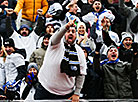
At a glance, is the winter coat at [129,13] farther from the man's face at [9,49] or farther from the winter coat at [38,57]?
the man's face at [9,49]

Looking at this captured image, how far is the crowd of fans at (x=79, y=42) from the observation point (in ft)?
20.6

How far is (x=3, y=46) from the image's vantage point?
7.50 meters

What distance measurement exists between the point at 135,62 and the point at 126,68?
0.74 ft

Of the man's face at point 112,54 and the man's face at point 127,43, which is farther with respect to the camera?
the man's face at point 127,43

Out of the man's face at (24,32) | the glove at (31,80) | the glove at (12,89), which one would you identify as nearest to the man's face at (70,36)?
the glove at (31,80)

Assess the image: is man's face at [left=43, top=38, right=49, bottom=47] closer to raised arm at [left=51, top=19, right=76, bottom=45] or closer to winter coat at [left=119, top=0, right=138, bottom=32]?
raised arm at [left=51, top=19, right=76, bottom=45]

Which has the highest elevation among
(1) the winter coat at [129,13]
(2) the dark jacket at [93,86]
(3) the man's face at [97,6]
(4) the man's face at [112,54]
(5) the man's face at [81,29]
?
(3) the man's face at [97,6]

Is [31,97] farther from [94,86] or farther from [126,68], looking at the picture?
[126,68]

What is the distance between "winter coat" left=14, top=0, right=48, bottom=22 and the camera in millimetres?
8945

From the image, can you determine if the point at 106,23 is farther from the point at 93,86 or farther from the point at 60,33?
the point at 60,33

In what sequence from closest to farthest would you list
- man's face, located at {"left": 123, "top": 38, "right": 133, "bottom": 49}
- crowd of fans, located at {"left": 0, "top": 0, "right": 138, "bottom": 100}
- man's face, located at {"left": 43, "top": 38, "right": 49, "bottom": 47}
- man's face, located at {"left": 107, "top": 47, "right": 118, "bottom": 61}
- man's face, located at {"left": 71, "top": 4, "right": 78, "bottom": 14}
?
crowd of fans, located at {"left": 0, "top": 0, "right": 138, "bottom": 100} → man's face, located at {"left": 107, "top": 47, "right": 118, "bottom": 61} → man's face, located at {"left": 43, "top": 38, "right": 49, "bottom": 47} → man's face, located at {"left": 123, "top": 38, "right": 133, "bottom": 49} → man's face, located at {"left": 71, "top": 4, "right": 78, "bottom": 14}

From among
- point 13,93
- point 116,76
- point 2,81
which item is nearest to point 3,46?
point 2,81

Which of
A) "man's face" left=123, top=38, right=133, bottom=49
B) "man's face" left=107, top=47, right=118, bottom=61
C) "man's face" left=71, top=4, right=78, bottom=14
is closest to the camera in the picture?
"man's face" left=107, top=47, right=118, bottom=61

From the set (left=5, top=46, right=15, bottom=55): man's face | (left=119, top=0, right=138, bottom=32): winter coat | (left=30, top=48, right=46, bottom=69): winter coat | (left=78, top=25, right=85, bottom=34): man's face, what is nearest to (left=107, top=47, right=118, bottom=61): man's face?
(left=30, top=48, right=46, bottom=69): winter coat
